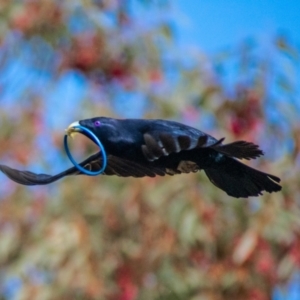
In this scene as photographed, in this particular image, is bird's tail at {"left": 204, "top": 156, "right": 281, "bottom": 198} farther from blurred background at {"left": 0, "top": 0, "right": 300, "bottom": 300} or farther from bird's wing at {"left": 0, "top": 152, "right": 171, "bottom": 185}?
blurred background at {"left": 0, "top": 0, "right": 300, "bottom": 300}

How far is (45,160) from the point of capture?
3334mm

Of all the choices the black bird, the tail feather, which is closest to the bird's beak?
the black bird

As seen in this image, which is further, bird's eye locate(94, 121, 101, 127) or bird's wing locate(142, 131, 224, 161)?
bird's eye locate(94, 121, 101, 127)

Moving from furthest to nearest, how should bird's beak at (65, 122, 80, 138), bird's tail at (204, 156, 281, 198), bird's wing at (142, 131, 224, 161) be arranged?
bird's tail at (204, 156, 281, 198) → bird's beak at (65, 122, 80, 138) → bird's wing at (142, 131, 224, 161)

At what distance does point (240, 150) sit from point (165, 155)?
0.13 meters

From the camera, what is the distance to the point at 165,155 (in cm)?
76

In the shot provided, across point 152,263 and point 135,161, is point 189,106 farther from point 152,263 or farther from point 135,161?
point 135,161

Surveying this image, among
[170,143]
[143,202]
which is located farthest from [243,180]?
[143,202]

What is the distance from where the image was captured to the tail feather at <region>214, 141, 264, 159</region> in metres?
0.84

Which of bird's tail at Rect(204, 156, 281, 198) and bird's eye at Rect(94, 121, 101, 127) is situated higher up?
bird's tail at Rect(204, 156, 281, 198)

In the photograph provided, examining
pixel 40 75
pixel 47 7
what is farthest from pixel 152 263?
pixel 47 7

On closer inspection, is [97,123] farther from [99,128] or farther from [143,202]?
[143,202]

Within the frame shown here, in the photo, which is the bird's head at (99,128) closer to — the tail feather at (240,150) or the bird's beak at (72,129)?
the bird's beak at (72,129)

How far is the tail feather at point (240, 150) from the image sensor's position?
2.74 ft
